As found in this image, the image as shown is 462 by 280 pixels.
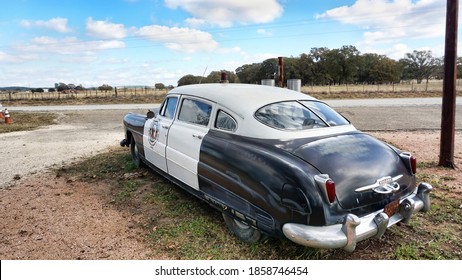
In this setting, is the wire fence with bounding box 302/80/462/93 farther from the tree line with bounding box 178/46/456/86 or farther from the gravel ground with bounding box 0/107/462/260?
the tree line with bounding box 178/46/456/86

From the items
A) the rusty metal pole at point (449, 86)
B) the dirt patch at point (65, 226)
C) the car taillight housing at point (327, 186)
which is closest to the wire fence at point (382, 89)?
the rusty metal pole at point (449, 86)

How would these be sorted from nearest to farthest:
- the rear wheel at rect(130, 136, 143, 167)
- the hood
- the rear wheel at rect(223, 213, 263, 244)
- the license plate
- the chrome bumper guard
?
1. the chrome bumper guard
2. the hood
3. the license plate
4. the rear wheel at rect(223, 213, 263, 244)
5. the rear wheel at rect(130, 136, 143, 167)

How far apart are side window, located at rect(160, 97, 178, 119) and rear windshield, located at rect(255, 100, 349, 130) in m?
1.59

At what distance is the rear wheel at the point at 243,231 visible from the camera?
3.16m

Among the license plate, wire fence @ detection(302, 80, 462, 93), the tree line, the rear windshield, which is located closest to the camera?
the license plate

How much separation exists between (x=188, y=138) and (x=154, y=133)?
111cm

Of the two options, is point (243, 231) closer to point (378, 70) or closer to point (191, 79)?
point (191, 79)

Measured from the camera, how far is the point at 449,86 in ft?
18.7

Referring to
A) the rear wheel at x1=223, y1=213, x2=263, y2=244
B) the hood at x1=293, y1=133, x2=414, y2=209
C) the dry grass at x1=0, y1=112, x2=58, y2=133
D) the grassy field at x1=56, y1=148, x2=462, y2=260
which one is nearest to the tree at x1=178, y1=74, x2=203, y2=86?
the grassy field at x1=56, y1=148, x2=462, y2=260

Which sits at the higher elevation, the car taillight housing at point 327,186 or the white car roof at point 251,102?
the white car roof at point 251,102

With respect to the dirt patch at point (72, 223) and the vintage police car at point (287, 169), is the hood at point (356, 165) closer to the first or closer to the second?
the vintage police car at point (287, 169)

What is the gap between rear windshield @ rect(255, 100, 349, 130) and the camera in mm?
3418

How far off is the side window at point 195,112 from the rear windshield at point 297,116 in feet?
2.33
